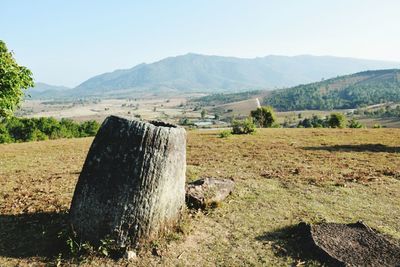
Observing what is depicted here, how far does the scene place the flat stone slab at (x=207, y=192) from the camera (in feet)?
41.4

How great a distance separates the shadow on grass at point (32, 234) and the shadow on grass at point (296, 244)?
17.7 ft

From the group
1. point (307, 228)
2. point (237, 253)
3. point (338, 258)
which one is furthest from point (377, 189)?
point (237, 253)

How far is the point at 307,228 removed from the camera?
35.2 feet

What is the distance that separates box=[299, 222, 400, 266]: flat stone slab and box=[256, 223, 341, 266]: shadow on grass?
3 centimetres

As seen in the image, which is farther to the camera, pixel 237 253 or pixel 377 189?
pixel 377 189

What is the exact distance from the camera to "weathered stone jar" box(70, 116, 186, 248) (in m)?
9.75

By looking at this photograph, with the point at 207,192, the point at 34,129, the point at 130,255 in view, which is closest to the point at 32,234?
the point at 130,255

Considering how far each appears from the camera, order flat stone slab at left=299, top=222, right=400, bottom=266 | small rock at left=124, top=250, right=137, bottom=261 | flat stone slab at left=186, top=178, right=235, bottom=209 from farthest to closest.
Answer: flat stone slab at left=186, top=178, right=235, bottom=209
small rock at left=124, top=250, right=137, bottom=261
flat stone slab at left=299, top=222, right=400, bottom=266

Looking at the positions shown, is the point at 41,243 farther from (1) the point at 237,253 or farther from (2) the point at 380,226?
(2) the point at 380,226

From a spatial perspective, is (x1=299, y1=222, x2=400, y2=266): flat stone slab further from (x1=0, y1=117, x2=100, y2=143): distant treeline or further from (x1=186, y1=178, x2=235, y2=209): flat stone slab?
(x1=0, y1=117, x2=100, y2=143): distant treeline

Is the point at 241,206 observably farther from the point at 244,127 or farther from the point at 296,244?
the point at 244,127

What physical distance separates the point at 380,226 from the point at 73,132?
2439 inches

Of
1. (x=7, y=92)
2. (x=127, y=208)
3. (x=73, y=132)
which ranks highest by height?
(x=7, y=92)

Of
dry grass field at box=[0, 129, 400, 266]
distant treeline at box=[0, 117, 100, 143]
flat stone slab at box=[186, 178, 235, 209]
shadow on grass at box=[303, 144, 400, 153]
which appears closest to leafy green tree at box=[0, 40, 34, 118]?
dry grass field at box=[0, 129, 400, 266]
